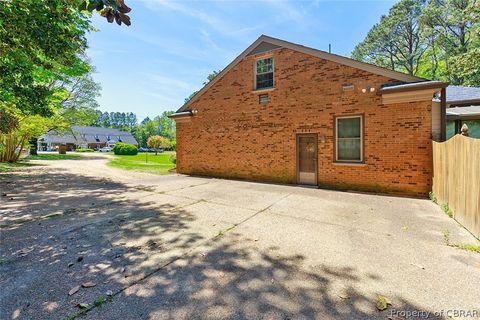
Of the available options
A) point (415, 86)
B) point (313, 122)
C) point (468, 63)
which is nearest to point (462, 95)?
point (415, 86)

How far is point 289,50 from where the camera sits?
32.5 feet

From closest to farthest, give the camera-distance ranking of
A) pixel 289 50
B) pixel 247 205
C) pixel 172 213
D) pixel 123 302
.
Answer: pixel 123 302 → pixel 172 213 → pixel 247 205 → pixel 289 50

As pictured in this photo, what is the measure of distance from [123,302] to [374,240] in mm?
3959

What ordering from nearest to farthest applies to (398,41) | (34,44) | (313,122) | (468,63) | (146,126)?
(34,44), (313,122), (468,63), (398,41), (146,126)

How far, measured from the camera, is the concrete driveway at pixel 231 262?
2326mm

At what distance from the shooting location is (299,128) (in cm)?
973

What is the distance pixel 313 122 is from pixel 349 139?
Result: 5.03ft

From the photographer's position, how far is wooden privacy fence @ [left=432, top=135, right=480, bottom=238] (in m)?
3.98

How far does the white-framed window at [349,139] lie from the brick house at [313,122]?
35mm

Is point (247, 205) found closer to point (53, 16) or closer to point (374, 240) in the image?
point (374, 240)

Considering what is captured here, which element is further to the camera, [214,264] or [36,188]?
[36,188]

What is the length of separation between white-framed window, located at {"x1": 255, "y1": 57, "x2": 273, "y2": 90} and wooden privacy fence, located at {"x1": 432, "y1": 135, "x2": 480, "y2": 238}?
6915 mm

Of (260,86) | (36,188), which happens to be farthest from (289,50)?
(36,188)

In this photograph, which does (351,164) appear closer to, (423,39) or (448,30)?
(448,30)
